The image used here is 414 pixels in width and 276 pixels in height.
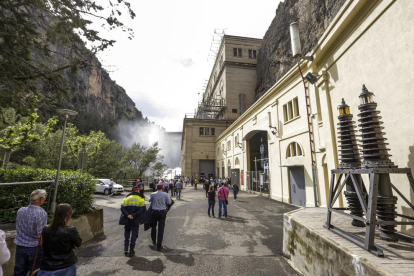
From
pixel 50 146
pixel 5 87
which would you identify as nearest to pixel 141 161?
pixel 50 146

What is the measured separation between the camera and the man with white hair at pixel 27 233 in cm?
302

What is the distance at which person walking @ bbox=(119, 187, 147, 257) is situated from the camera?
522cm

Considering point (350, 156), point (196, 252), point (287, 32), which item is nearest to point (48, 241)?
point (196, 252)

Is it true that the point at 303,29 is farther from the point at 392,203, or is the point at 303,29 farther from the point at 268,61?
the point at 392,203

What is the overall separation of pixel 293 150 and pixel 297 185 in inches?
98.7

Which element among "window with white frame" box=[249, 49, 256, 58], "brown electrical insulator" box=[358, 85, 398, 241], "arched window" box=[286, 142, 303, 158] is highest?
"window with white frame" box=[249, 49, 256, 58]

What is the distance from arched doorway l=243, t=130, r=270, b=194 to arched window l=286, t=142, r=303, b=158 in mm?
3758

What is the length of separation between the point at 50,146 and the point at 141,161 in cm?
1121

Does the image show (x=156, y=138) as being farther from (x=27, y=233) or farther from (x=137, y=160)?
(x=27, y=233)

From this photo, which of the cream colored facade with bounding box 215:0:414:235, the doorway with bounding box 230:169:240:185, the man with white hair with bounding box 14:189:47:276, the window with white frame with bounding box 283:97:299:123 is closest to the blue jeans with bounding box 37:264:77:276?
the man with white hair with bounding box 14:189:47:276

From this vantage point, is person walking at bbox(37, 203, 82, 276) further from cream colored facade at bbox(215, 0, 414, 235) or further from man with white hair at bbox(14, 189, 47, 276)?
cream colored facade at bbox(215, 0, 414, 235)

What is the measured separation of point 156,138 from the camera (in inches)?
5340

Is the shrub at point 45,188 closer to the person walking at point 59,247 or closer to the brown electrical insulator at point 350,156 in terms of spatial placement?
the person walking at point 59,247

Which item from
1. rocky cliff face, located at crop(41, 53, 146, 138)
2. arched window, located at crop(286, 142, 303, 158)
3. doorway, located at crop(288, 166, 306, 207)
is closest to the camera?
doorway, located at crop(288, 166, 306, 207)
